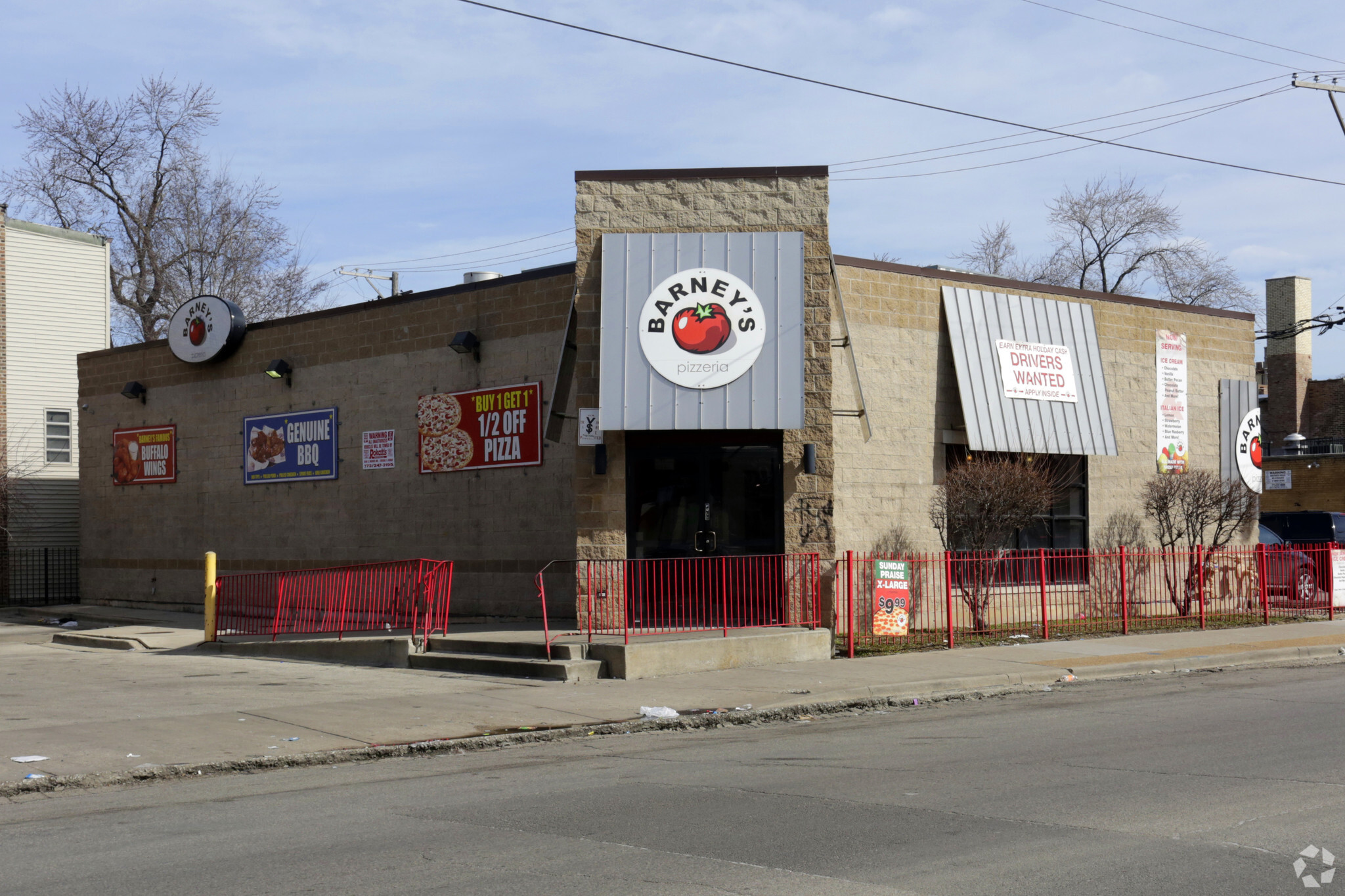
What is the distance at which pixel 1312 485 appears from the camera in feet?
118

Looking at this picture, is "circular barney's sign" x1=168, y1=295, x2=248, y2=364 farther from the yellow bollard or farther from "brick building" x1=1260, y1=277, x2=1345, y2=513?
"brick building" x1=1260, y1=277, x2=1345, y2=513

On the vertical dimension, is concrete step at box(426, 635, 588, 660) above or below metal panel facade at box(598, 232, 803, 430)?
below

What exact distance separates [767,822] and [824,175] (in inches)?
451

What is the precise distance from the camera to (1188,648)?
17.1 meters

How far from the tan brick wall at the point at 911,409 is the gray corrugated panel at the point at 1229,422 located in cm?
235

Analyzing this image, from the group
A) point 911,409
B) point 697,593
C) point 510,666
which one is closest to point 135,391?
point 510,666

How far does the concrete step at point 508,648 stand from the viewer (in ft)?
48.6

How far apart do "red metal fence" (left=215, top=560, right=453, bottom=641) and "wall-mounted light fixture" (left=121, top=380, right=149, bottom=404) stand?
6.44 meters

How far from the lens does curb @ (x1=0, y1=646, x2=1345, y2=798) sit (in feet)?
30.9

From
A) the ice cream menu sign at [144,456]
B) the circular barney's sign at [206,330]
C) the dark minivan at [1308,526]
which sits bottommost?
the dark minivan at [1308,526]

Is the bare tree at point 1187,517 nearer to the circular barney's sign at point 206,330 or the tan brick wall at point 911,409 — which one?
the tan brick wall at point 911,409

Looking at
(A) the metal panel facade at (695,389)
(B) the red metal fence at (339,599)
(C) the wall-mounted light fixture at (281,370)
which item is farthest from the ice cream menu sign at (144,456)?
(A) the metal panel facade at (695,389)

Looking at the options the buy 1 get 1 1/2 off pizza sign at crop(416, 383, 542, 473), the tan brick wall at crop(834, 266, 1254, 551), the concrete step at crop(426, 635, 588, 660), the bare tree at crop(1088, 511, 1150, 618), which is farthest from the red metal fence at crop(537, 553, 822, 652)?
the bare tree at crop(1088, 511, 1150, 618)

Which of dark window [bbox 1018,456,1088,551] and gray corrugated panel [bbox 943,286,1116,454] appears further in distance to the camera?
dark window [bbox 1018,456,1088,551]
